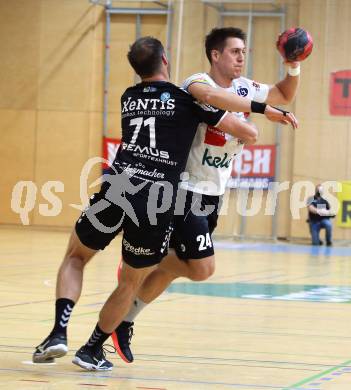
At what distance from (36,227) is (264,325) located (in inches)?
758

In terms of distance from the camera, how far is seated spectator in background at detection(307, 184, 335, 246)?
74.3 feet

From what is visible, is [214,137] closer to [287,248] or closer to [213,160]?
[213,160]

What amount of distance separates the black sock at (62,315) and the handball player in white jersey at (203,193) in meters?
0.53

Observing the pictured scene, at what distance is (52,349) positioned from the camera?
17.1 feet

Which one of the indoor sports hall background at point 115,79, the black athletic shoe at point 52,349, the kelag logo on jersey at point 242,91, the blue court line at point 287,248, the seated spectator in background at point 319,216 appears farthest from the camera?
the indoor sports hall background at point 115,79

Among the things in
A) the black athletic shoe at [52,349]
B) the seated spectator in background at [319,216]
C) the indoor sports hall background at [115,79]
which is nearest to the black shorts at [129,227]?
the black athletic shoe at [52,349]

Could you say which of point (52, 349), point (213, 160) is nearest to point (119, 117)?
point (213, 160)

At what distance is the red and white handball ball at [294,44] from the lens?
579 centimetres

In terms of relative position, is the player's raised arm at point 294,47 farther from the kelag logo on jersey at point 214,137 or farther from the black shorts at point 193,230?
the black shorts at point 193,230

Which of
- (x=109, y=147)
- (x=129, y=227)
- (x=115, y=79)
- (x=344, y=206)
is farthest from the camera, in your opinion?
(x=115, y=79)

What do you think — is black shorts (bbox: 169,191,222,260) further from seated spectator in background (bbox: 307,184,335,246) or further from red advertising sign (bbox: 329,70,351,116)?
red advertising sign (bbox: 329,70,351,116)

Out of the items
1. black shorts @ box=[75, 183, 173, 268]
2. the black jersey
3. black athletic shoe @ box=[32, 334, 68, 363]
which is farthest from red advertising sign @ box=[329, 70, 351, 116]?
black athletic shoe @ box=[32, 334, 68, 363]

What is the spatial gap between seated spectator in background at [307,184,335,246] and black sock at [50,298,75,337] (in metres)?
17.6

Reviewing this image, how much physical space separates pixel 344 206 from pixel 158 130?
18.8 meters
